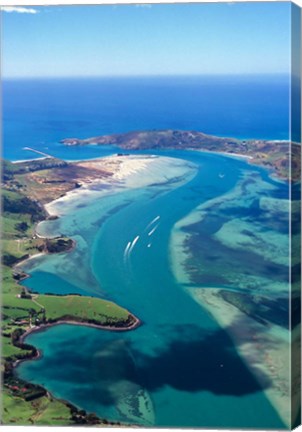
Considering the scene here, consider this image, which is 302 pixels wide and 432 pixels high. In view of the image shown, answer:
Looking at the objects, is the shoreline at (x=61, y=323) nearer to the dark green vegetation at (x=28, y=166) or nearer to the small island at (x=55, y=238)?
the small island at (x=55, y=238)

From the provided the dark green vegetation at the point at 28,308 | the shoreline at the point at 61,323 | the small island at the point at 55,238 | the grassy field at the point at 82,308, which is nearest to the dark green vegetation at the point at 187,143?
the small island at the point at 55,238

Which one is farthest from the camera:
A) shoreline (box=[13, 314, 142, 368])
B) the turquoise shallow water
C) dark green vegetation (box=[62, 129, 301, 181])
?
dark green vegetation (box=[62, 129, 301, 181])

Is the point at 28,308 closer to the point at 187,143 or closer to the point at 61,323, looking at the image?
the point at 61,323

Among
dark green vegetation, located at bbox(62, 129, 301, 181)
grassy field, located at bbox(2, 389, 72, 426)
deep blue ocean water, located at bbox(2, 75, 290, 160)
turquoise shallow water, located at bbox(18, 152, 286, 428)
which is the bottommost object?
grassy field, located at bbox(2, 389, 72, 426)

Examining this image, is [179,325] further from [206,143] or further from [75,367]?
[206,143]

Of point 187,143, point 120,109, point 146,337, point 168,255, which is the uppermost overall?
point 120,109

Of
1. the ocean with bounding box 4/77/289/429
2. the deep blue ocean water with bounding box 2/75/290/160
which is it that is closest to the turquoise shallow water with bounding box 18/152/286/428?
the ocean with bounding box 4/77/289/429

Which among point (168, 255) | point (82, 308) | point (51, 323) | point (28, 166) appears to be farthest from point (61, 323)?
point (28, 166)

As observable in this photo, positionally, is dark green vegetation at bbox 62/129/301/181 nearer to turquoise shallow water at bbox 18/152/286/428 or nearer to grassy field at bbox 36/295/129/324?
turquoise shallow water at bbox 18/152/286/428
